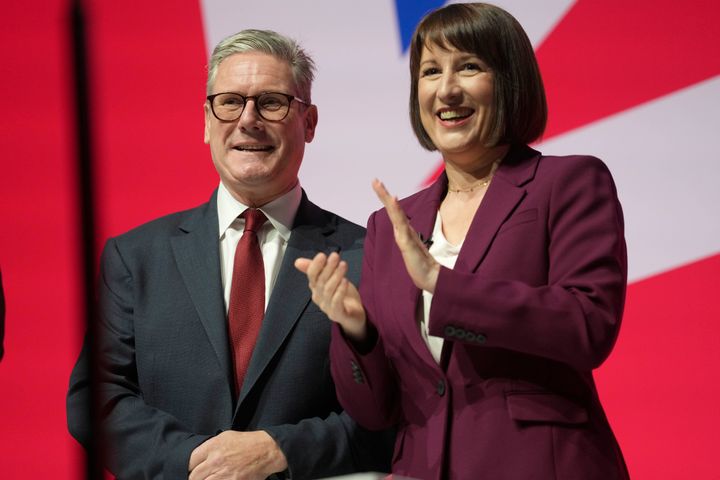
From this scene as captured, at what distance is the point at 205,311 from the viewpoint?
2.18 metres

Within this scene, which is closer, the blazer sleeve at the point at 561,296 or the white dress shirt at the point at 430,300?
the blazer sleeve at the point at 561,296

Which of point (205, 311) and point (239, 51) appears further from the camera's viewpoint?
point (239, 51)

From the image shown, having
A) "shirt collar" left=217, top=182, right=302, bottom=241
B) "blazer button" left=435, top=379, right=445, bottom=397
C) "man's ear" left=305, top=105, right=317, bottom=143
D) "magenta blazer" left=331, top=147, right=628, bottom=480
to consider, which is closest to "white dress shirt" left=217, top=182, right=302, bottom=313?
"shirt collar" left=217, top=182, right=302, bottom=241

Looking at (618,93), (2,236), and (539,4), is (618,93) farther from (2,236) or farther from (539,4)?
(2,236)

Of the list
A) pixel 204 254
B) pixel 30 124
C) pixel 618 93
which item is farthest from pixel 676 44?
pixel 30 124

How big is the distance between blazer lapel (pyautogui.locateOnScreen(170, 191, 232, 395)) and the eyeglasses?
0.23 meters

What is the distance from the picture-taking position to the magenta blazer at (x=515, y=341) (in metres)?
1.71

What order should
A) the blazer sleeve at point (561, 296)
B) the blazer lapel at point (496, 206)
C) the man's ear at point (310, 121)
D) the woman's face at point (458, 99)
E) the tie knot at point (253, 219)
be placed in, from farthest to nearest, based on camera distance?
the man's ear at point (310, 121) < the tie knot at point (253, 219) < the woman's face at point (458, 99) < the blazer lapel at point (496, 206) < the blazer sleeve at point (561, 296)

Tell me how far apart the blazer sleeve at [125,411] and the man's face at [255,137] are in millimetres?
340

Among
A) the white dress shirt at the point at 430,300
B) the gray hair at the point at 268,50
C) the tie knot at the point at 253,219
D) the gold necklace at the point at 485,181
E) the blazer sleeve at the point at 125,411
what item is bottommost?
the blazer sleeve at the point at 125,411

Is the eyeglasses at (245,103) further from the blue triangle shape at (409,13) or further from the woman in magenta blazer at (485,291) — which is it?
the blue triangle shape at (409,13)

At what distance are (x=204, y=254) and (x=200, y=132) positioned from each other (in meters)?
0.93

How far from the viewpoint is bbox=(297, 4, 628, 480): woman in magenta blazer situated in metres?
1.72

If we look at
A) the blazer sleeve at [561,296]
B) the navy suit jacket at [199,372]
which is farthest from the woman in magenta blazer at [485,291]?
the navy suit jacket at [199,372]
